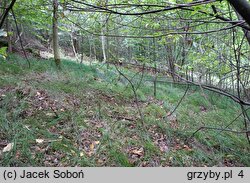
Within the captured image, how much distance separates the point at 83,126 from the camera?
289 centimetres

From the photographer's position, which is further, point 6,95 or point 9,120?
point 6,95

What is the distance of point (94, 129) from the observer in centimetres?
293

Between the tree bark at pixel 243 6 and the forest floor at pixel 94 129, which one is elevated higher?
the tree bark at pixel 243 6

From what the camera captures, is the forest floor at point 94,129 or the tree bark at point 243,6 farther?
the forest floor at point 94,129

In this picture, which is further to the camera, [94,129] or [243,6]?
[94,129]

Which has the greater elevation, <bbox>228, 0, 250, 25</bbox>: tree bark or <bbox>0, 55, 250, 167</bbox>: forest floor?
<bbox>228, 0, 250, 25</bbox>: tree bark

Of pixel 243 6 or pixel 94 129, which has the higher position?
pixel 243 6

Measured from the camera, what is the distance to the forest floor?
2293 millimetres

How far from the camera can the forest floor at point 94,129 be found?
7.52 ft

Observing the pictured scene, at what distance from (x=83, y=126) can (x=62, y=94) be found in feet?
3.73

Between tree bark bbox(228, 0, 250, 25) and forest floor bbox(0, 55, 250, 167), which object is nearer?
tree bark bbox(228, 0, 250, 25)
